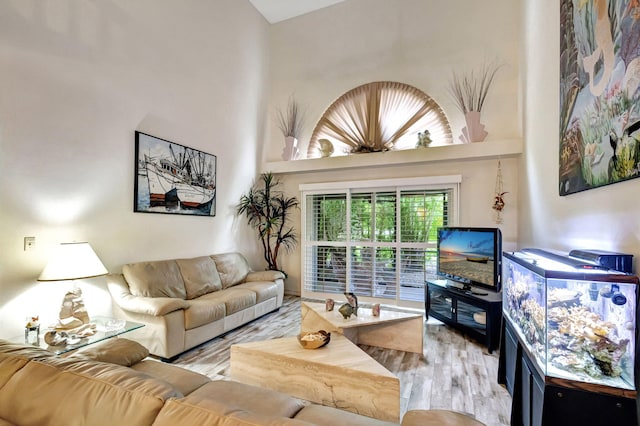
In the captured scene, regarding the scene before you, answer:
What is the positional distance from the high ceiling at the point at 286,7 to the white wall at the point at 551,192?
137 inches

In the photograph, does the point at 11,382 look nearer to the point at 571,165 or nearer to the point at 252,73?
the point at 571,165

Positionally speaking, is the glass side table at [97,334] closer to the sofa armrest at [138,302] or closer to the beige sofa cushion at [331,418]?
the sofa armrest at [138,302]

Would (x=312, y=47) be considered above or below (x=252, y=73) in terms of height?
above

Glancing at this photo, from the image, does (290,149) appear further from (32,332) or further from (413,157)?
(32,332)

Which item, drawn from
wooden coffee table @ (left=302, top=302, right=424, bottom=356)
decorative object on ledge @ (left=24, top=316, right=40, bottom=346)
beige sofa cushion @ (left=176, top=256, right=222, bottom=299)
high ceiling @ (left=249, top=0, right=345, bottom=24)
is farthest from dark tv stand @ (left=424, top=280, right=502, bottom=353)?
high ceiling @ (left=249, top=0, right=345, bottom=24)

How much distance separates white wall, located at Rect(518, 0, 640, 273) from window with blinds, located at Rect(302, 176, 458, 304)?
124 centimetres

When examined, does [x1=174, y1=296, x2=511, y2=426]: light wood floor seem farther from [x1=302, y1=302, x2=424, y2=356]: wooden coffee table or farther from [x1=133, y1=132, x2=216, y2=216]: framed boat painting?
[x1=133, y1=132, x2=216, y2=216]: framed boat painting

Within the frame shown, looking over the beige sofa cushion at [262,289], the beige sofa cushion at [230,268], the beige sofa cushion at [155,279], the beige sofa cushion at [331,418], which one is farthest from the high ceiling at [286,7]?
the beige sofa cushion at [331,418]

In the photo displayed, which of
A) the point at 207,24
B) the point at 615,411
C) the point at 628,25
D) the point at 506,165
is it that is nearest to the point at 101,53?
the point at 207,24

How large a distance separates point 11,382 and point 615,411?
236 centimetres

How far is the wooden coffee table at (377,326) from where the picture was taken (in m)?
2.95

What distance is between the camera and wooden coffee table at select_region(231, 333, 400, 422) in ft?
6.27

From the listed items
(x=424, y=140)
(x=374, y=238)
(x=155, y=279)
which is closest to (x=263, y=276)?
(x=155, y=279)

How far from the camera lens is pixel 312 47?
5.71 meters
